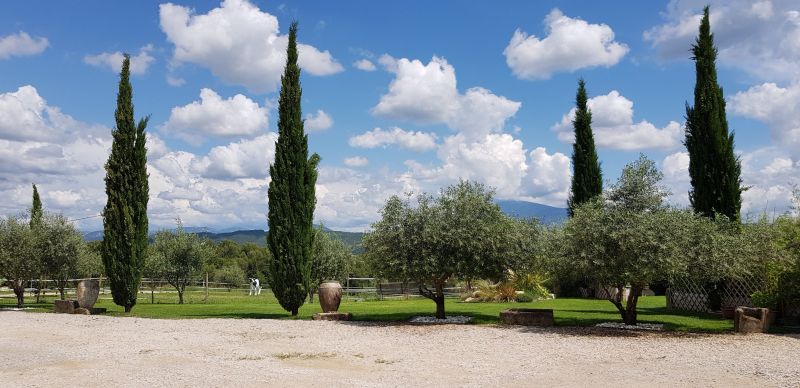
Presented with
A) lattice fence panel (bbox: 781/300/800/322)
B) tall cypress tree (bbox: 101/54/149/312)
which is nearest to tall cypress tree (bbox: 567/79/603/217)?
lattice fence panel (bbox: 781/300/800/322)

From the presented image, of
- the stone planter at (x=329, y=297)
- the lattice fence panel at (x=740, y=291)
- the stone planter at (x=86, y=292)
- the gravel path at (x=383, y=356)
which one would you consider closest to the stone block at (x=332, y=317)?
the stone planter at (x=329, y=297)

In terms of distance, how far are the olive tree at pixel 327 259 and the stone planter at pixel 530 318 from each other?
661 inches

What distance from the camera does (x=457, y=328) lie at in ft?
56.7

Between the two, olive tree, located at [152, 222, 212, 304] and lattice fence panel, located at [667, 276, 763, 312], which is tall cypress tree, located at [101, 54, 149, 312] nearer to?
olive tree, located at [152, 222, 212, 304]

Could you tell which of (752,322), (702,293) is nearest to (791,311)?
(752,322)

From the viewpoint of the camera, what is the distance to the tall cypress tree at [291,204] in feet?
73.4

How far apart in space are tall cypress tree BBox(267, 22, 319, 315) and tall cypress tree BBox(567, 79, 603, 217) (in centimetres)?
1786

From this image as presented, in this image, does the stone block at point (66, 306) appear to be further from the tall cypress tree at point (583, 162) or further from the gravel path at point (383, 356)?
the tall cypress tree at point (583, 162)

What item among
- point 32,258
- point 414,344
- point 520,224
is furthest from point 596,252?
point 32,258

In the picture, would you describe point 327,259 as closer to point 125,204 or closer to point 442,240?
point 125,204

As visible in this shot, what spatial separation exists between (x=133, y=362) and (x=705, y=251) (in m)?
14.2

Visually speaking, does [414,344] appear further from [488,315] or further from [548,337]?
[488,315]

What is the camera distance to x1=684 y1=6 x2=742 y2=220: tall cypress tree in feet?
72.6

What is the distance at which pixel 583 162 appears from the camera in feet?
115
